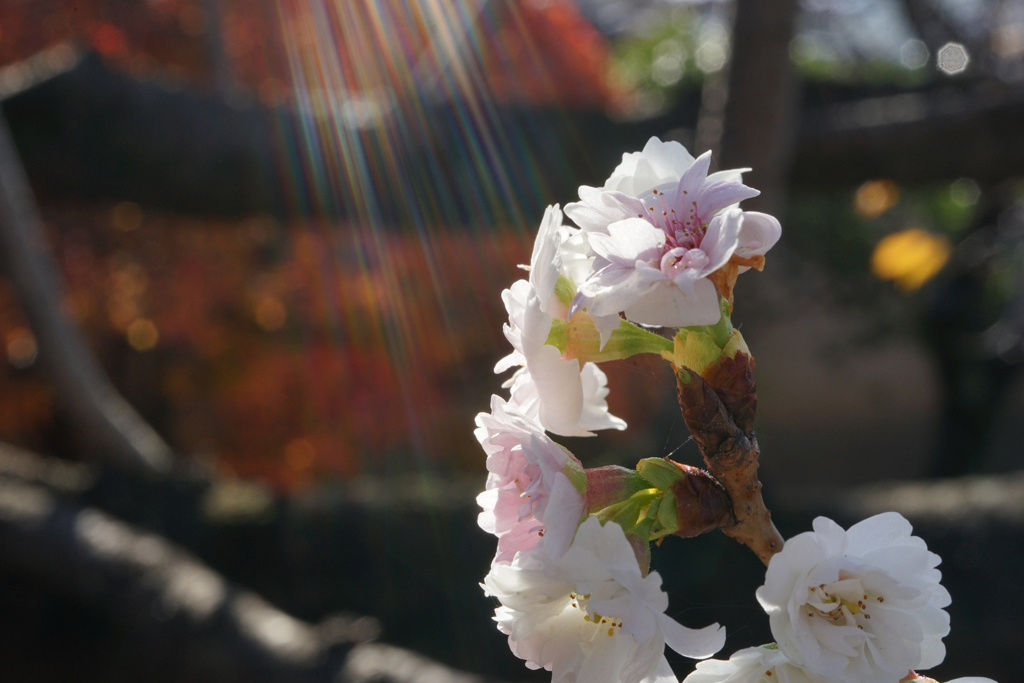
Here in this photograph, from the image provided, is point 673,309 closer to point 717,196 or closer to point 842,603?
point 717,196

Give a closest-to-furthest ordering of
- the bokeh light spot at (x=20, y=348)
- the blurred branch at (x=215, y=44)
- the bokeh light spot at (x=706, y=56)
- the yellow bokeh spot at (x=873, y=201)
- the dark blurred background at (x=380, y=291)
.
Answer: the dark blurred background at (x=380, y=291) < the yellow bokeh spot at (x=873, y=201) < the blurred branch at (x=215, y=44) < the bokeh light spot at (x=20, y=348) < the bokeh light spot at (x=706, y=56)

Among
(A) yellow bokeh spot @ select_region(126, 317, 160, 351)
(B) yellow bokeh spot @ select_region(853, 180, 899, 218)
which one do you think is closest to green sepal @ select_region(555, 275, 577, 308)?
(B) yellow bokeh spot @ select_region(853, 180, 899, 218)

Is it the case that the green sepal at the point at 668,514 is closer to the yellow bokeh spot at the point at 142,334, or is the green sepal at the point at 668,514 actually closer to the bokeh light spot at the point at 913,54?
the bokeh light spot at the point at 913,54

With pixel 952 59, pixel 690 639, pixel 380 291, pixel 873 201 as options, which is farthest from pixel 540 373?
pixel 873 201

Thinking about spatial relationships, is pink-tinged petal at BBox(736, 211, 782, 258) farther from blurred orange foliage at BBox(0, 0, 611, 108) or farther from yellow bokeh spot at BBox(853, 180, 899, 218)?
yellow bokeh spot at BBox(853, 180, 899, 218)

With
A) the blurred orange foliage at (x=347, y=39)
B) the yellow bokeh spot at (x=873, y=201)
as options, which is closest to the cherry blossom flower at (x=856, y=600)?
the blurred orange foliage at (x=347, y=39)

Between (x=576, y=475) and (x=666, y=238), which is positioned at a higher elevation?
(x=666, y=238)
